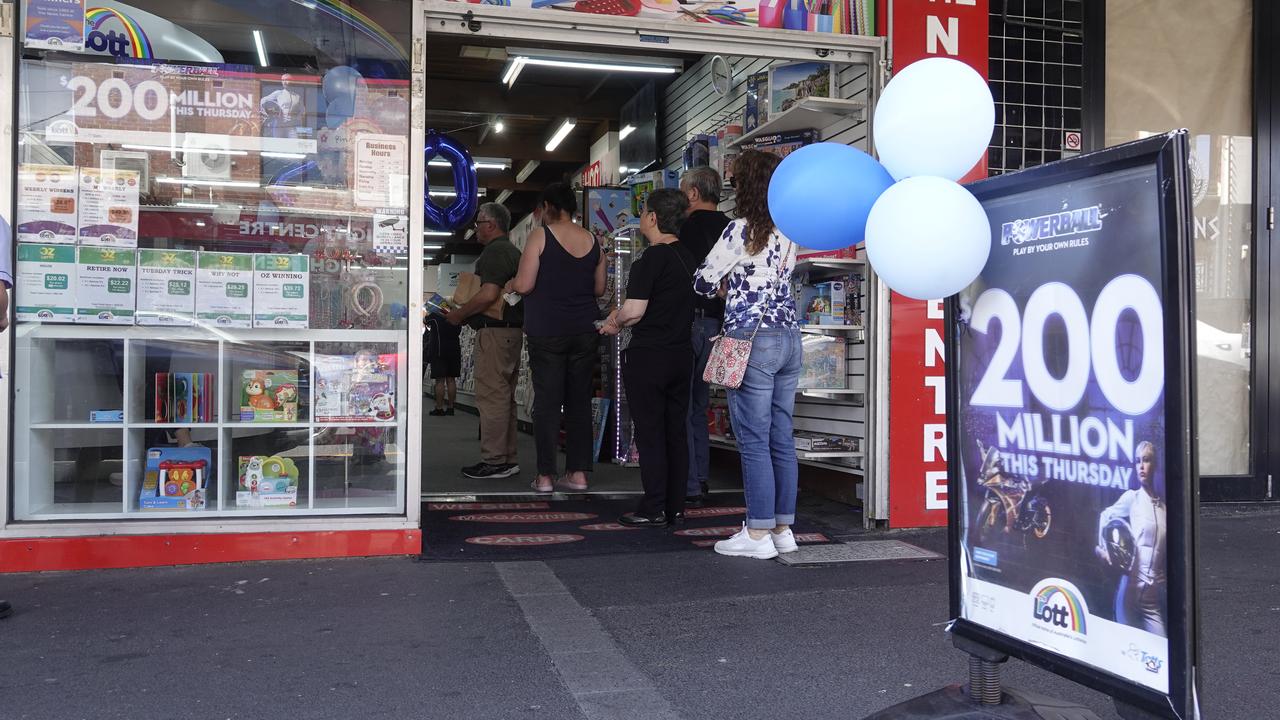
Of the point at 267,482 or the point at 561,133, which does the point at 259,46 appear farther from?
the point at 561,133

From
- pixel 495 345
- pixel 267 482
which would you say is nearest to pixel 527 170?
pixel 495 345

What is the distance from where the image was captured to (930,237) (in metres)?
2.07

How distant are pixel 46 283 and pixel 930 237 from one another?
375cm

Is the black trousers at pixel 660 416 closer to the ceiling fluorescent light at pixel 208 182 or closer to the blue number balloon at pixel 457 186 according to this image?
the ceiling fluorescent light at pixel 208 182

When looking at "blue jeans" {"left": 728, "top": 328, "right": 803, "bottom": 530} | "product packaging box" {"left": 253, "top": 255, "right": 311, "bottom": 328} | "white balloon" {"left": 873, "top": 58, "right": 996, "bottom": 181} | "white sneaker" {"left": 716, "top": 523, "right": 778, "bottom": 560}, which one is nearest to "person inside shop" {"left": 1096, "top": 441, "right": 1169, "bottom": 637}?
"white balloon" {"left": 873, "top": 58, "right": 996, "bottom": 181}

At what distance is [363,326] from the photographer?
183 inches

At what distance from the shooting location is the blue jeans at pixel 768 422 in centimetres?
444

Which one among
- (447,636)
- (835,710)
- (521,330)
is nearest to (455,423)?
(521,330)

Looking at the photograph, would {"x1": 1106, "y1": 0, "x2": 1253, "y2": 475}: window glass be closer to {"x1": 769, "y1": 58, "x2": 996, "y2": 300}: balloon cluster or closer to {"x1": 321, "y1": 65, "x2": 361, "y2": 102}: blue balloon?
{"x1": 321, "y1": 65, "x2": 361, "y2": 102}: blue balloon

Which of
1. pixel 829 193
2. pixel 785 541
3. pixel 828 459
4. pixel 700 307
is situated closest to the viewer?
pixel 829 193

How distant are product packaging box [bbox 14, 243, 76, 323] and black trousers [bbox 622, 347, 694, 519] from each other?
95.9 inches

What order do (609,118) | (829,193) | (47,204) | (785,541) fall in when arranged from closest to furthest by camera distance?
(829,193)
(47,204)
(785,541)
(609,118)

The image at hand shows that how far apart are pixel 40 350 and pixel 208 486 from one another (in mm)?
876

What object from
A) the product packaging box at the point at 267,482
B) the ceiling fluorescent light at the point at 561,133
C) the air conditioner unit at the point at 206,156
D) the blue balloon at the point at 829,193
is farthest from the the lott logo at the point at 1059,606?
the ceiling fluorescent light at the point at 561,133
